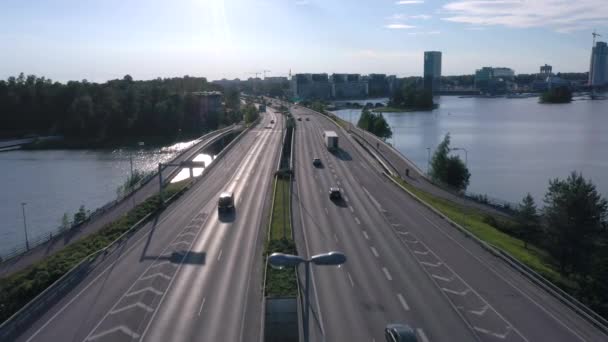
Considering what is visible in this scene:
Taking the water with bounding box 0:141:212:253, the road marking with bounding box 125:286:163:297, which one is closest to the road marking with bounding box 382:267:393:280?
the road marking with bounding box 125:286:163:297

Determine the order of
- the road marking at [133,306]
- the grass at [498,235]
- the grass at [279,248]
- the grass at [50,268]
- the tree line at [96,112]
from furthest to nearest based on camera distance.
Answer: the tree line at [96,112] → the grass at [498,235] → the grass at [50,268] → the grass at [279,248] → the road marking at [133,306]

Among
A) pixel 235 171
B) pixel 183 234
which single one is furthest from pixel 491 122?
pixel 183 234

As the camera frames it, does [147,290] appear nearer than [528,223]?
Yes

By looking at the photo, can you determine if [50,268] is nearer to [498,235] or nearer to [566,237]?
[498,235]

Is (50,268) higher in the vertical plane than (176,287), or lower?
higher

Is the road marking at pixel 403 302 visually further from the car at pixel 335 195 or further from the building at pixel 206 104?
the building at pixel 206 104

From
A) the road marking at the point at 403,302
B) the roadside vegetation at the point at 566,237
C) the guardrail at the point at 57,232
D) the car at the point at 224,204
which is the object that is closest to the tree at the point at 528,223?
the roadside vegetation at the point at 566,237

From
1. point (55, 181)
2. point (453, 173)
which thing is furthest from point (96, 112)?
point (453, 173)
